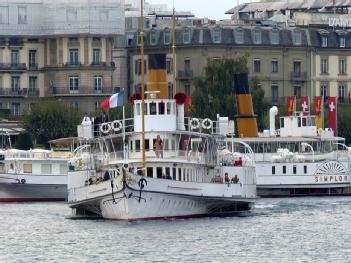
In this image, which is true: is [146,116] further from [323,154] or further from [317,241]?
[323,154]

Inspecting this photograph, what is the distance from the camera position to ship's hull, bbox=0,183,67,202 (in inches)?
6019

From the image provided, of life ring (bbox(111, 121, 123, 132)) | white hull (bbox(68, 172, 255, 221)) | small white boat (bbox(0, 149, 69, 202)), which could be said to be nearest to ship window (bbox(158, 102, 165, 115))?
life ring (bbox(111, 121, 123, 132))

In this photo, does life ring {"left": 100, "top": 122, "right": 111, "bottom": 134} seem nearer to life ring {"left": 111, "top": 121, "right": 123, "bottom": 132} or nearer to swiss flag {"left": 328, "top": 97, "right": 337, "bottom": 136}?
life ring {"left": 111, "top": 121, "right": 123, "bottom": 132}

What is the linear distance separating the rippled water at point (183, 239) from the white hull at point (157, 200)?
0.78 meters

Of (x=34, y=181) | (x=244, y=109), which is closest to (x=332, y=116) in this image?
(x=244, y=109)

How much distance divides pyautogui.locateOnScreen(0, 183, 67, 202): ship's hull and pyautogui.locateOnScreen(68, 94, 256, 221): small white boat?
24045mm

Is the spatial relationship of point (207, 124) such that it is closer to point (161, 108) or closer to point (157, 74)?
point (161, 108)

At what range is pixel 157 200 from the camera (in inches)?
4663

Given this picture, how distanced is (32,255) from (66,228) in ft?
49.1

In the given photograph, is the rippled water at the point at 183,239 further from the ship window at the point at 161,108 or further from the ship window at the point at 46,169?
the ship window at the point at 46,169

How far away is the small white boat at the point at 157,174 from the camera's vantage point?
118m

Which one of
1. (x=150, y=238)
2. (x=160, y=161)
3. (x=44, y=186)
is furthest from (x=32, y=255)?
(x=44, y=186)

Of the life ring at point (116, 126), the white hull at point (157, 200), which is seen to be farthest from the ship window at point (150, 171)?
the life ring at point (116, 126)

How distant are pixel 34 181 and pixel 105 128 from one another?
29579mm
